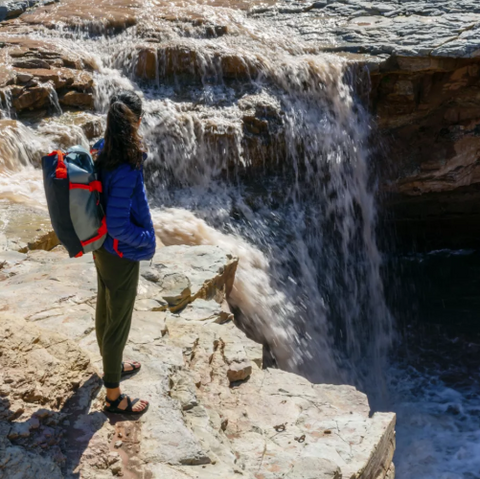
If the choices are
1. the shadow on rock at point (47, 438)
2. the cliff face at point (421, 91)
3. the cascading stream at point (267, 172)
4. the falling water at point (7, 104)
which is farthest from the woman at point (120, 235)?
the cliff face at point (421, 91)

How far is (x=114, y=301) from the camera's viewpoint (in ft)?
9.63

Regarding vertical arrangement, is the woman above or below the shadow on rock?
above

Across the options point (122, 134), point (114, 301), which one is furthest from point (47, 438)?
point (122, 134)

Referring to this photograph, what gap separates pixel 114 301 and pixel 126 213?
0.46 m

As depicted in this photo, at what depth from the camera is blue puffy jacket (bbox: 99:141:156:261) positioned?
2727mm

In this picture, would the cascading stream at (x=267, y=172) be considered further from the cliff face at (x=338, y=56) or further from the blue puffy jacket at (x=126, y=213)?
the blue puffy jacket at (x=126, y=213)

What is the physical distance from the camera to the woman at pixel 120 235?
2.70 m

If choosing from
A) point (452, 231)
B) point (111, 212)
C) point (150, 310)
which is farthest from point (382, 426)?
point (452, 231)

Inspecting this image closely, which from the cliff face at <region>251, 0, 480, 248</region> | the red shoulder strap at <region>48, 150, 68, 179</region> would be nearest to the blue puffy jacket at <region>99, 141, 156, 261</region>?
the red shoulder strap at <region>48, 150, 68, 179</region>

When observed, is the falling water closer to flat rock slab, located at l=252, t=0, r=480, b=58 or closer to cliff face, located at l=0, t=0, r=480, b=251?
cliff face, located at l=0, t=0, r=480, b=251

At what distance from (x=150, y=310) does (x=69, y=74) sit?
4.05m

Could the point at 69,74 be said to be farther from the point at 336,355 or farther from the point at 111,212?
→ the point at 111,212

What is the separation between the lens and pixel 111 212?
2.73 metres

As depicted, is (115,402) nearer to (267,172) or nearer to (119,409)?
(119,409)
